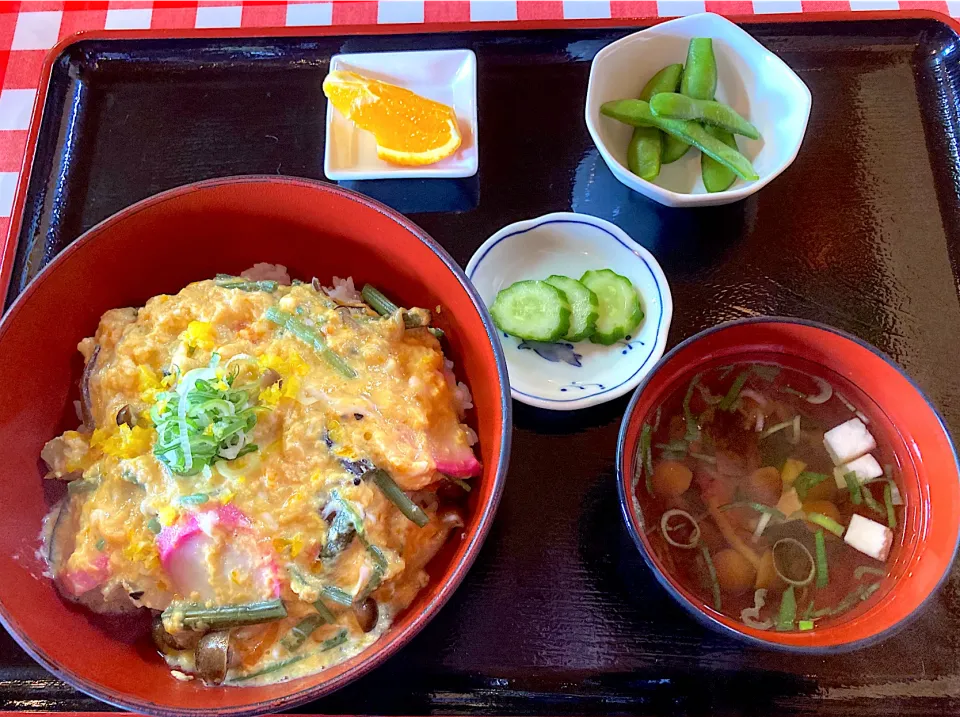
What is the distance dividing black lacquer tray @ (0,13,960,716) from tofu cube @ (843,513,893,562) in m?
0.25

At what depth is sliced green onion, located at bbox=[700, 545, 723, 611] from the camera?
1676 mm

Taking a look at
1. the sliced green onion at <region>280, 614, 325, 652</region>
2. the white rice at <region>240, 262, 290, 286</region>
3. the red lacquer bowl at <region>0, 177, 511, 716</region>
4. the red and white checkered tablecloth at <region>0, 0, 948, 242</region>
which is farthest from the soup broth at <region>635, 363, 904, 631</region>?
the red and white checkered tablecloth at <region>0, 0, 948, 242</region>

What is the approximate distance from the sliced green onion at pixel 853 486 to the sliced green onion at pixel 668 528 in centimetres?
37

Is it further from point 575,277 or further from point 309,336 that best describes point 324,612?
point 575,277

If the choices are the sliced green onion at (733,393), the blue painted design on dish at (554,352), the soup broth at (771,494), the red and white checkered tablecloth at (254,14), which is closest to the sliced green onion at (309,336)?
the blue painted design on dish at (554,352)

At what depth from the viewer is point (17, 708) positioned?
176 centimetres

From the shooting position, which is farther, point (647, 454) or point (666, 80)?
point (666, 80)

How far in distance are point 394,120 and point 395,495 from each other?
4.04ft

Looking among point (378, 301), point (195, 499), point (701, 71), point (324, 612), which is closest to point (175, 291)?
point (378, 301)

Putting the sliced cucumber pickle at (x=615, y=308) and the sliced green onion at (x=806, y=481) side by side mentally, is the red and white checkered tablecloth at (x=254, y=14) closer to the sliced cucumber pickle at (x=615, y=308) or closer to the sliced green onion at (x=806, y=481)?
the sliced cucumber pickle at (x=615, y=308)

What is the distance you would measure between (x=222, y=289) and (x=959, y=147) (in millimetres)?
2194

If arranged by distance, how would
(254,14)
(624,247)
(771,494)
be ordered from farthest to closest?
(254,14), (624,247), (771,494)

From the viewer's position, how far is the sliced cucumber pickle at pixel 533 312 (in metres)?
2.02

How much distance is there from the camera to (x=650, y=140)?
228 centimetres
